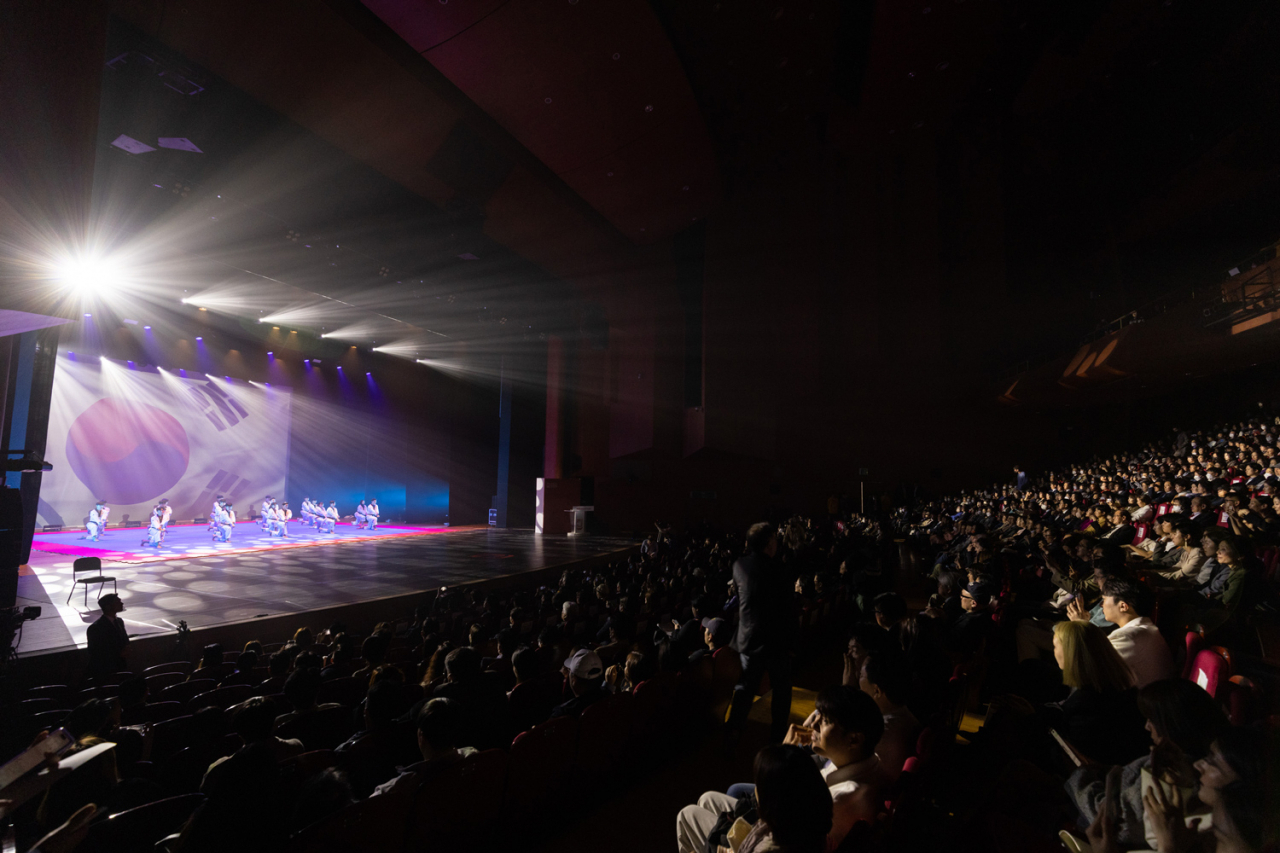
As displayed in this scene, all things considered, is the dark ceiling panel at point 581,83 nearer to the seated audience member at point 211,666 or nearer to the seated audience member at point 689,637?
the seated audience member at point 211,666

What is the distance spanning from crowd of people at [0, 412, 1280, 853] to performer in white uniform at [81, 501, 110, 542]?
39.6 feet

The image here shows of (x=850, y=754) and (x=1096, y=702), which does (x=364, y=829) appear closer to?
(x=850, y=754)

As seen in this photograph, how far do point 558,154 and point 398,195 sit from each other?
2.88 meters

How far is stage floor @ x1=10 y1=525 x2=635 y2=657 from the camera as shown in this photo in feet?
23.7

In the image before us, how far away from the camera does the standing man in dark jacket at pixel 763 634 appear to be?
3.36 m

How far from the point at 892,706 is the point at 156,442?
20565 mm

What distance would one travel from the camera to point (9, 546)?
6883 mm

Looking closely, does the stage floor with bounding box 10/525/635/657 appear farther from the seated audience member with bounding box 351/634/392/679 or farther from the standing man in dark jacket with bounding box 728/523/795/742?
the standing man in dark jacket with bounding box 728/523/795/742

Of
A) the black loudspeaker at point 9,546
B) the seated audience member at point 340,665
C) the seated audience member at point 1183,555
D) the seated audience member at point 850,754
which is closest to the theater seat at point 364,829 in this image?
the seated audience member at point 850,754

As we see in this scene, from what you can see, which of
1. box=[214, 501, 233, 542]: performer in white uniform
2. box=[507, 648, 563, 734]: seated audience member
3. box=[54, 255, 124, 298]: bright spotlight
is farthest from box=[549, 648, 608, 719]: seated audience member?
box=[214, 501, 233, 542]: performer in white uniform

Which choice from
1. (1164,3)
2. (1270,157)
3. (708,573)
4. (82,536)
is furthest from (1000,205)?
(82,536)

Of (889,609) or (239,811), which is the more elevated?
(889,609)

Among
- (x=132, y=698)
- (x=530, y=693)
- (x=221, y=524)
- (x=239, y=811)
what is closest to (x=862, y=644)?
(x=530, y=693)

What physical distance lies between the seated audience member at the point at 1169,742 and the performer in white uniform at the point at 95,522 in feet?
63.0
